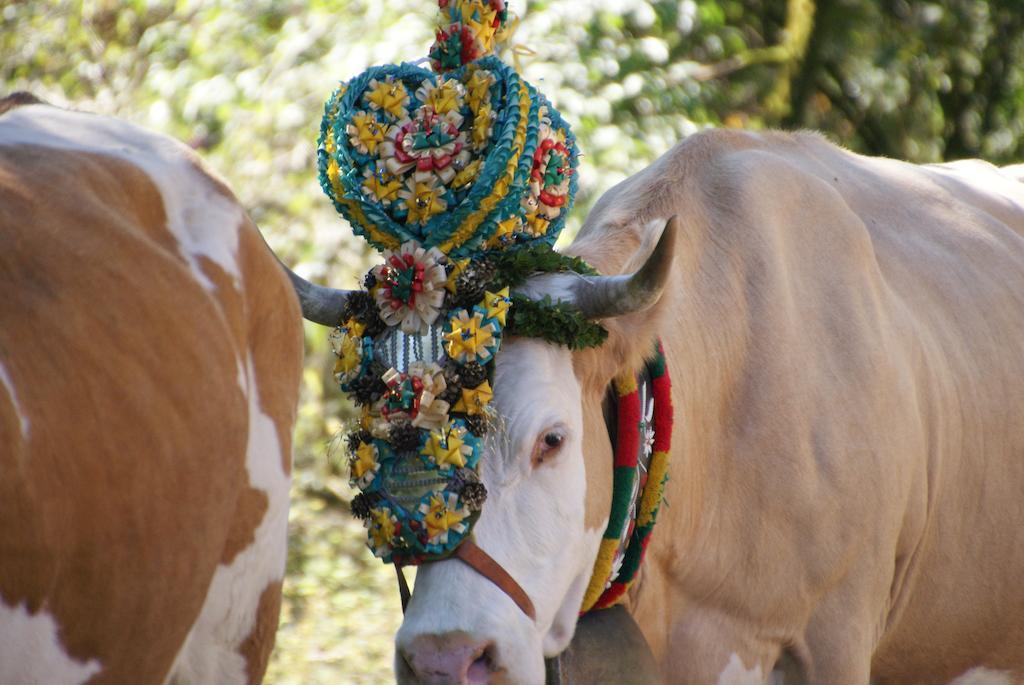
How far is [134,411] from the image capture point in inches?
104

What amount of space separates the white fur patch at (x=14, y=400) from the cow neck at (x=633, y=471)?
1201mm

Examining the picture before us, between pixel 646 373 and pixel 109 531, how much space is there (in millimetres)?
1182

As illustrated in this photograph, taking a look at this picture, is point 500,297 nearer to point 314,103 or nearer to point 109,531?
point 109,531

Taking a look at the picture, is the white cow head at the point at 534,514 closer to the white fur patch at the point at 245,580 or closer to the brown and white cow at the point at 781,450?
the brown and white cow at the point at 781,450

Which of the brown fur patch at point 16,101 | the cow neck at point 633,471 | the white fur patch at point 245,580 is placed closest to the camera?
the cow neck at point 633,471

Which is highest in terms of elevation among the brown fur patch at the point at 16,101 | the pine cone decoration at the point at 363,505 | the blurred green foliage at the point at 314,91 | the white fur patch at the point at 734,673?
the brown fur patch at the point at 16,101

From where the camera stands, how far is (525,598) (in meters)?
2.54

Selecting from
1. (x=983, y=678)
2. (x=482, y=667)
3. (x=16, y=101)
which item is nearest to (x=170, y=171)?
(x=16, y=101)

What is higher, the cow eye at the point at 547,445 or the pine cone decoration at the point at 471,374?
the pine cone decoration at the point at 471,374

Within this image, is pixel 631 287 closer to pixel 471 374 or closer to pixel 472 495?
pixel 471 374

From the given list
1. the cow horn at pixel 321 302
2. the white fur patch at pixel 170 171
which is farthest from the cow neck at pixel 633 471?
the white fur patch at pixel 170 171

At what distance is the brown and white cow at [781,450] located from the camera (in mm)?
2596

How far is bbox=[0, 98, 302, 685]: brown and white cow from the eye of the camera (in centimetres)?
239

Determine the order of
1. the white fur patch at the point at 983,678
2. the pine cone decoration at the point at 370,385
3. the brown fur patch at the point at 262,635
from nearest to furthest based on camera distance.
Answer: the pine cone decoration at the point at 370,385, the brown fur patch at the point at 262,635, the white fur patch at the point at 983,678
